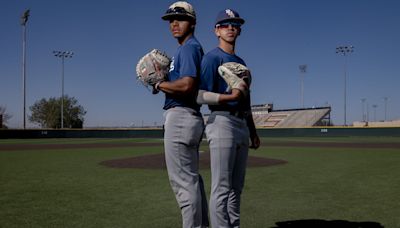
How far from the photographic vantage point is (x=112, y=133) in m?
40.3

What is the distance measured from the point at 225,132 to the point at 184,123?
0.35 metres

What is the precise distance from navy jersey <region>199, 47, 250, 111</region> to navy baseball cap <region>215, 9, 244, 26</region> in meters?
0.27

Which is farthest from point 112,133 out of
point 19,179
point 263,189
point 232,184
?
point 232,184

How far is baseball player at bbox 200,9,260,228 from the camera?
2896 mm

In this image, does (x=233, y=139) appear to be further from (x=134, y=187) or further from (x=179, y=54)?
(x=134, y=187)

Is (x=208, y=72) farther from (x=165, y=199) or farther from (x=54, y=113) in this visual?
(x=54, y=113)

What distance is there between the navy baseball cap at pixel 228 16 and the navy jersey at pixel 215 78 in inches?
10.6

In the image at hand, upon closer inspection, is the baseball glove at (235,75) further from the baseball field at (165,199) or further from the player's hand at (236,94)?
the baseball field at (165,199)

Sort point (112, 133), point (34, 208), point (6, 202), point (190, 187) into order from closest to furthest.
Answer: point (190, 187) → point (34, 208) → point (6, 202) → point (112, 133)

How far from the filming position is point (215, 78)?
298 centimetres

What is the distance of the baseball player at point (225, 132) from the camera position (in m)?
2.90

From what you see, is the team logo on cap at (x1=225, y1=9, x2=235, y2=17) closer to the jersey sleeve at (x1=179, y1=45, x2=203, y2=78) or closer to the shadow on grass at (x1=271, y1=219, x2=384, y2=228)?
the jersey sleeve at (x1=179, y1=45, x2=203, y2=78)

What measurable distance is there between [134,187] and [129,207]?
1.69 metres

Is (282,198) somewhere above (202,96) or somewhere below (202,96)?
below
